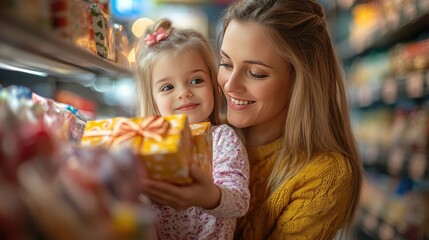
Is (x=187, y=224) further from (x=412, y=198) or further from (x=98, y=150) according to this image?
(x=412, y=198)

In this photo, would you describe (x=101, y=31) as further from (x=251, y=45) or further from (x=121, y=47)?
(x=251, y=45)

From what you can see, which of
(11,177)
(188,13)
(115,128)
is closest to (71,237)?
(11,177)

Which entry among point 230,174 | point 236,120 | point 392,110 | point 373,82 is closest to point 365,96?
point 373,82

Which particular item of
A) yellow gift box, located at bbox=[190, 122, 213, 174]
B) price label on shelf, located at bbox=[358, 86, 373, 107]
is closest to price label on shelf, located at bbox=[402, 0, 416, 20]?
price label on shelf, located at bbox=[358, 86, 373, 107]

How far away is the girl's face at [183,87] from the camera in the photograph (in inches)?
68.5

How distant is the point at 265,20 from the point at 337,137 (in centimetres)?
52

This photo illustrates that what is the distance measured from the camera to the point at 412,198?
3275mm

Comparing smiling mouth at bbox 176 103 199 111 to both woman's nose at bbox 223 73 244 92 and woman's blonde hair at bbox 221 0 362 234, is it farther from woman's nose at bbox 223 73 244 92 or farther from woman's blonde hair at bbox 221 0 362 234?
woman's blonde hair at bbox 221 0 362 234

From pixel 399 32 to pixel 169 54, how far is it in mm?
2367

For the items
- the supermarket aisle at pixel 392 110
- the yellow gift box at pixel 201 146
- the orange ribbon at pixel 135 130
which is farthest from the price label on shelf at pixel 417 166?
the orange ribbon at pixel 135 130

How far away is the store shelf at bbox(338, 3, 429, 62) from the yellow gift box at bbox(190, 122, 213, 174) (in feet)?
7.09

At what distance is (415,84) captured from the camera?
308 centimetres

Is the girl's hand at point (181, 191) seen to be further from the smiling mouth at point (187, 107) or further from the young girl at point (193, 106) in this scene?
the smiling mouth at point (187, 107)

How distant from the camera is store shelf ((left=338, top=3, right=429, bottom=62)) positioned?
3.02m
